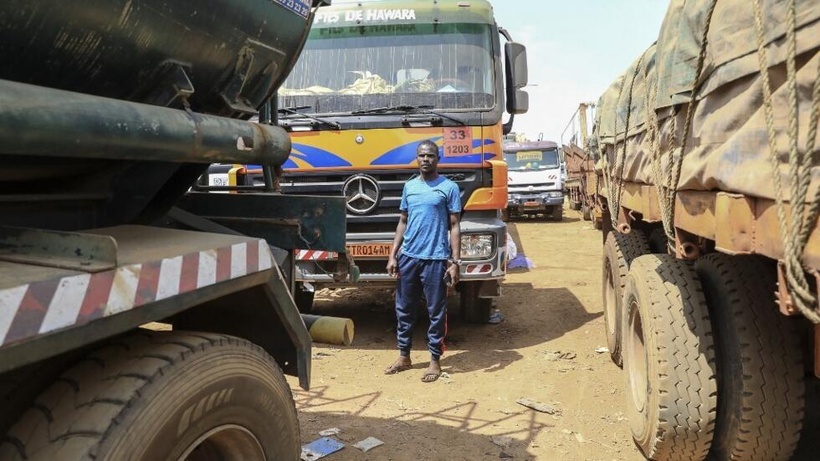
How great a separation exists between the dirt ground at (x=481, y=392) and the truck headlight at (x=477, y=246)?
2.70 ft

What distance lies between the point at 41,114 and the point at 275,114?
1.59 metres

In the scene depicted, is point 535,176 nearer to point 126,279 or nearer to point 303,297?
point 303,297

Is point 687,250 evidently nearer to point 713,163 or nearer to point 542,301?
point 713,163

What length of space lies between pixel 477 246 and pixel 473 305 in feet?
3.27

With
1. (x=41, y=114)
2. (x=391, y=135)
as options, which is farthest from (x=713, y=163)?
(x=391, y=135)

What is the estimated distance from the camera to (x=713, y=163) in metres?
2.16

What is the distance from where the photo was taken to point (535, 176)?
17938 millimetres

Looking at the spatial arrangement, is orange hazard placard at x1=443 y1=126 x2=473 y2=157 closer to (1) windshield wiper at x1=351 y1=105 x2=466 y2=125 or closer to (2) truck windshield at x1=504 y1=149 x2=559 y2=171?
(1) windshield wiper at x1=351 y1=105 x2=466 y2=125

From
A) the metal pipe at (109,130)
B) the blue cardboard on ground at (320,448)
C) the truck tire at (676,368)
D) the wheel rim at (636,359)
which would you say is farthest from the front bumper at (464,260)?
the metal pipe at (109,130)

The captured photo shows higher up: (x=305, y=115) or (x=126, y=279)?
(x=305, y=115)

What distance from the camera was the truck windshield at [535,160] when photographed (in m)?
18.1

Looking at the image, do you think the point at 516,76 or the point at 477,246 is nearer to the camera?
the point at 477,246

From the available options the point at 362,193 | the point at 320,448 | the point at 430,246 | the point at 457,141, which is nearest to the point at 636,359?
the point at 430,246

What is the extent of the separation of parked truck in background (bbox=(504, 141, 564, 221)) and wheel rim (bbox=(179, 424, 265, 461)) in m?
16.2
